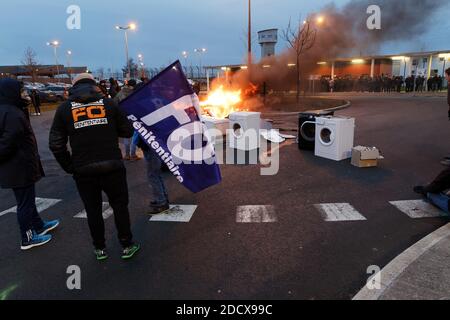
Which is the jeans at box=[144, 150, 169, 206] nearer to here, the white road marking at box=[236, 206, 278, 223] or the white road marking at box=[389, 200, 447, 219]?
the white road marking at box=[236, 206, 278, 223]

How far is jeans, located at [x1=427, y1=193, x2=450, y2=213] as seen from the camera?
4.44 meters

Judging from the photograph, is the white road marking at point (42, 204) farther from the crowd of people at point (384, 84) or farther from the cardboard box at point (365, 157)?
the crowd of people at point (384, 84)

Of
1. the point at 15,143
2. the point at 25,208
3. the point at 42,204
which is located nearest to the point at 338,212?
the point at 25,208

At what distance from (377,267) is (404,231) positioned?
107cm

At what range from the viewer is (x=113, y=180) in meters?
3.35

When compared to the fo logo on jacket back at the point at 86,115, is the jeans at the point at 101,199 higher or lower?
lower

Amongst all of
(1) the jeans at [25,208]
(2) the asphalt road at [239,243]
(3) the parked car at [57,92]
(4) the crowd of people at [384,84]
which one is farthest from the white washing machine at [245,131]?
(4) the crowd of people at [384,84]

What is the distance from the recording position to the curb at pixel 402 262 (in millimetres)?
2772

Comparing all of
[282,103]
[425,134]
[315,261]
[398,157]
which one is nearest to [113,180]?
[315,261]

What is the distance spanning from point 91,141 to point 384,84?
31.9 metres

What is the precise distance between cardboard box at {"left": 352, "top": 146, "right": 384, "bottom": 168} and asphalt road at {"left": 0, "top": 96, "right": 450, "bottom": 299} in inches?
8.1

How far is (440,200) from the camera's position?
4.58 m

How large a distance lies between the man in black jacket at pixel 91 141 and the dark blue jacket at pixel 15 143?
26.3 inches
